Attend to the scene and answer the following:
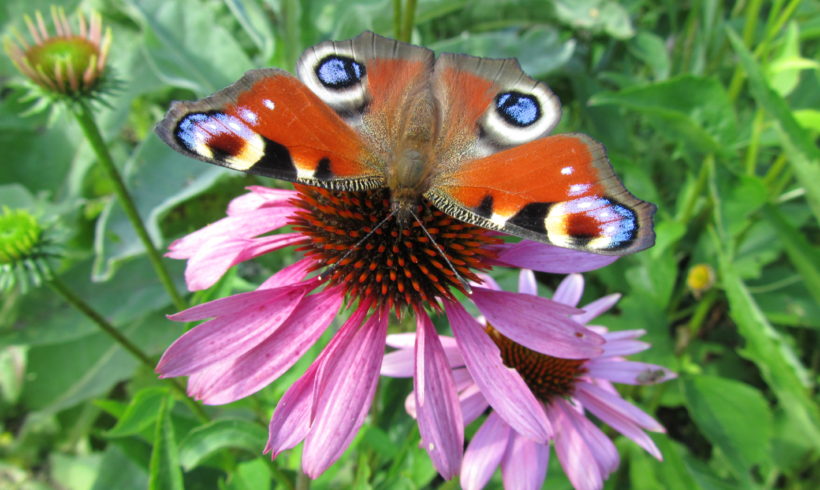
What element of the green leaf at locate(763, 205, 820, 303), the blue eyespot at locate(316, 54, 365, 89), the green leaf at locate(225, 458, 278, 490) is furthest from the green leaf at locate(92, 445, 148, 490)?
the green leaf at locate(763, 205, 820, 303)

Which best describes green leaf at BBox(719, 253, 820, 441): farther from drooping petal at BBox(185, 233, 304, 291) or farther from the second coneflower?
the second coneflower

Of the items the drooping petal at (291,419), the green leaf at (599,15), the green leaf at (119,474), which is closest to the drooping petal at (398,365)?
the drooping petal at (291,419)

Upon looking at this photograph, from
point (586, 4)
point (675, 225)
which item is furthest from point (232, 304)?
point (586, 4)

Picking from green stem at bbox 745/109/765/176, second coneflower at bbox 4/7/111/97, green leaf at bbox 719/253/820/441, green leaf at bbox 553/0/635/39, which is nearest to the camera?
second coneflower at bbox 4/7/111/97

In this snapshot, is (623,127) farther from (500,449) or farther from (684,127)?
(500,449)

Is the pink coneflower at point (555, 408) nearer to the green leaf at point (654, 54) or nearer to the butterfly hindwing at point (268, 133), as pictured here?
the butterfly hindwing at point (268, 133)

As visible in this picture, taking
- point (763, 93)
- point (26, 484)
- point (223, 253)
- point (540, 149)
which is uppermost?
point (763, 93)

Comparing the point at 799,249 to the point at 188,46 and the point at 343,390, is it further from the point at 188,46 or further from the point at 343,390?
the point at 188,46

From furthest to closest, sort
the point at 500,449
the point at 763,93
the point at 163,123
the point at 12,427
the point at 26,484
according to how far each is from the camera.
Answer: the point at 12,427 < the point at 26,484 < the point at 763,93 < the point at 500,449 < the point at 163,123
